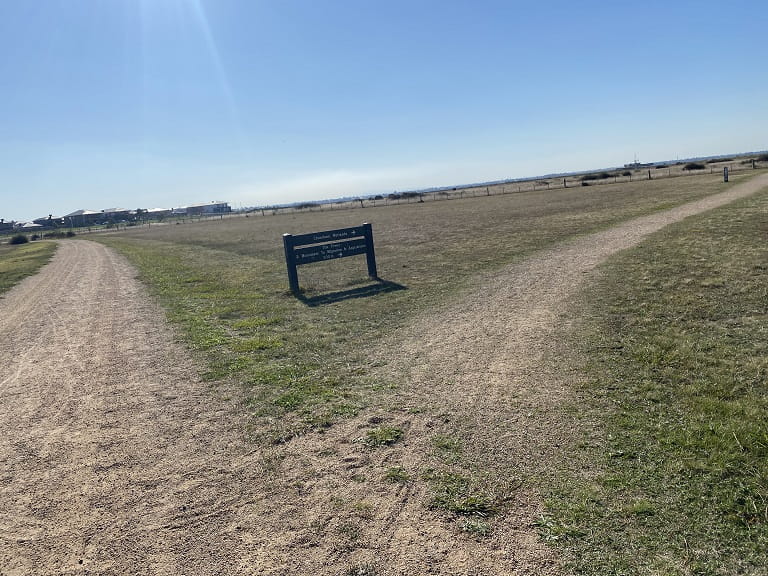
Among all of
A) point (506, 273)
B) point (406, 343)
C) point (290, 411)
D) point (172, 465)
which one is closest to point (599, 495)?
point (290, 411)

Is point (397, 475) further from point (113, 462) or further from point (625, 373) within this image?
point (625, 373)

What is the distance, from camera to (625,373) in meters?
5.39

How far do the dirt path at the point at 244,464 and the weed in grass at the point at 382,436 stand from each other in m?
0.10

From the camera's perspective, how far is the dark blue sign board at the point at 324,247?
11844 mm

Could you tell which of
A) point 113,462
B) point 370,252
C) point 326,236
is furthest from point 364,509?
point 370,252

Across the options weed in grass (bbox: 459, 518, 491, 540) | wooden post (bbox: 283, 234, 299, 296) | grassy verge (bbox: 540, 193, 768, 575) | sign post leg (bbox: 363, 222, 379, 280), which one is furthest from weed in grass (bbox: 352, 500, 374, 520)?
sign post leg (bbox: 363, 222, 379, 280)

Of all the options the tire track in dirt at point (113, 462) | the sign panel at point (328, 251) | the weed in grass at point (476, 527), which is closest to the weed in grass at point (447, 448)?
the weed in grass at point (476, 527)

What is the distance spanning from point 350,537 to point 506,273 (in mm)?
9353

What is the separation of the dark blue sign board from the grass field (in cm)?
Result: 54

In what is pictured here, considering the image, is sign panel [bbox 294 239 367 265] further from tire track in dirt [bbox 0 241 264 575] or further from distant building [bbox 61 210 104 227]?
distant building [bbox 61 210 104 227]

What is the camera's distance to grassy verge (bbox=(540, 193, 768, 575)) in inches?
114

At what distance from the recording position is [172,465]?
13.8 feet

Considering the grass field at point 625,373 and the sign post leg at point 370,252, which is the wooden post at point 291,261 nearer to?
the grass field at point 625,373

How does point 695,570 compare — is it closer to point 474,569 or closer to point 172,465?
point 474,569
